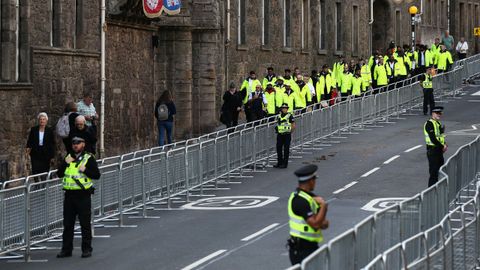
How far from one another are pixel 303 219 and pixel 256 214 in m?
9.39

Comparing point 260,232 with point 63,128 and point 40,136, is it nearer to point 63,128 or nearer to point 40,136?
point 40,136

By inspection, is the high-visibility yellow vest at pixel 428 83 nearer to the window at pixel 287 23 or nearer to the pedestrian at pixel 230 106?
the pedestrian at pixel 230 106

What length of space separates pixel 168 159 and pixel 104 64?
1007 centimetres

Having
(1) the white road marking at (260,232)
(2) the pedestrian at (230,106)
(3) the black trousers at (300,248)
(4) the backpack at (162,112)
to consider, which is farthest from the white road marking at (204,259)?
(2) the pedestrian at (230,106)

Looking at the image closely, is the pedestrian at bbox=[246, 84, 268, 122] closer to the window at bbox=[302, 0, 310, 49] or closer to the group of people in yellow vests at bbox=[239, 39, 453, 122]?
the group of people in yellow vests at bbox=[239, 39, 453, 122]

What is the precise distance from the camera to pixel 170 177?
25.2 meters

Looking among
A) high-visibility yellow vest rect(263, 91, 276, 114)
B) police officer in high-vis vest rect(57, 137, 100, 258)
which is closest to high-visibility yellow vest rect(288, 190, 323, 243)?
police officer in high-vis vest rect(57, 137, 100, 258)

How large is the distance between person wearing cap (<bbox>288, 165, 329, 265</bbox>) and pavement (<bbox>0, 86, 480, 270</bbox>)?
3411mm

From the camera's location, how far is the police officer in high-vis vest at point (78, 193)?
18.9m

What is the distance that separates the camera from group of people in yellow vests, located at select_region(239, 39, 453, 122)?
3800 centimetres

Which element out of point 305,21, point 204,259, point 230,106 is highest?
point 305,21

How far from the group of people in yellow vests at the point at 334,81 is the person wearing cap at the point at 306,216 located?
76.0 ft

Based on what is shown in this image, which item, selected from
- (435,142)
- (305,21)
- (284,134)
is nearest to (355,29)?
(305,21)

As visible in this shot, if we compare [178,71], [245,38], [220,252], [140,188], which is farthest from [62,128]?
[245,38]
